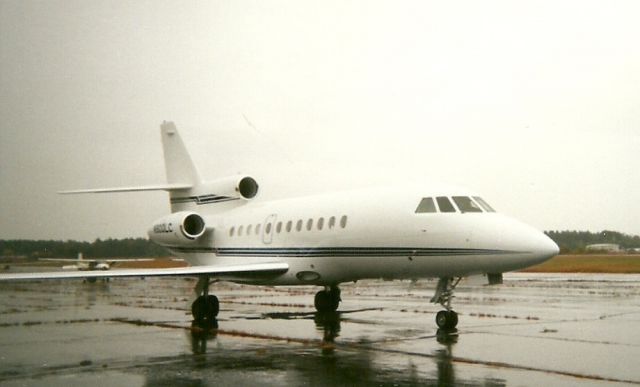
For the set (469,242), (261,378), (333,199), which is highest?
(333,199)

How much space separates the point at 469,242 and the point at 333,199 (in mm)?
4597

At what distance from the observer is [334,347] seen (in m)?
12.0

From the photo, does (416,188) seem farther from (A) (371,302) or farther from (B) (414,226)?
(A) (371,302)

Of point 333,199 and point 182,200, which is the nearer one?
point 333,199

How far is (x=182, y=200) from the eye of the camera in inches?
932

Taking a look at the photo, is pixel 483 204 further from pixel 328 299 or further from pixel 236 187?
pixel 236 187

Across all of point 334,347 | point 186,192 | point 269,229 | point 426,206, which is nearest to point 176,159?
point 186,192

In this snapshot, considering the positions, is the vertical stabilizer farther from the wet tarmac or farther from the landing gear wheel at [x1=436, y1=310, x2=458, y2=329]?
the landing gear wheel at [x1=436, y1=310, x2=458, y2=329]

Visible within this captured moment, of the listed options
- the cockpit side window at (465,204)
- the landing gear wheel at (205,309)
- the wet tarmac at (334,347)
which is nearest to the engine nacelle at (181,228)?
the wet tarmac at (334,347)

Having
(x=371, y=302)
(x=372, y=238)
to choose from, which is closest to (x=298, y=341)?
(x=372, y=238)

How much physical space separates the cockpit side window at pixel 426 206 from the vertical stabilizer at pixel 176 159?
10.6 m

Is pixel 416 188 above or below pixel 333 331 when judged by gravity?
above

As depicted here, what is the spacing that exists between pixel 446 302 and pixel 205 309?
6.27 metres

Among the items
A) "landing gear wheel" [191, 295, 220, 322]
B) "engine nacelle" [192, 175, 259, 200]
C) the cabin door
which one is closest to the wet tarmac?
"landing gear wheel" [191, 295, 220, 322]
